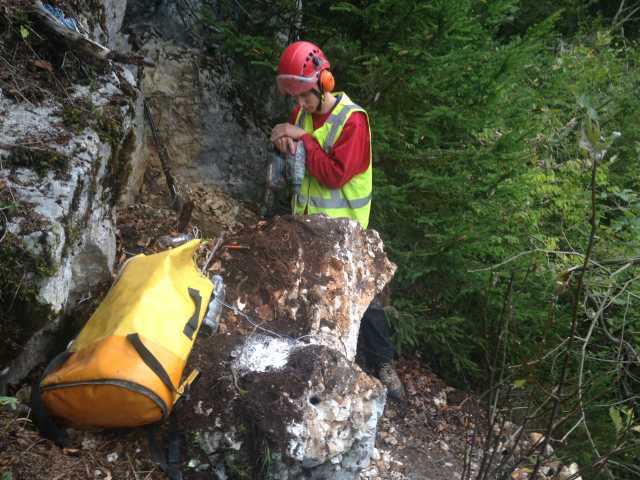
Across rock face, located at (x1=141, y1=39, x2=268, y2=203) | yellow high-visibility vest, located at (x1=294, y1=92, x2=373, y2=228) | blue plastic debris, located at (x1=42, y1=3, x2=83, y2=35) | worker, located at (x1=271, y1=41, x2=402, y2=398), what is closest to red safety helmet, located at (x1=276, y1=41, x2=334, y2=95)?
worker, located at (x1=271, y1=41, x2=402, y2=398)

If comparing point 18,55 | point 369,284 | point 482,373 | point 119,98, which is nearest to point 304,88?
point 119,98

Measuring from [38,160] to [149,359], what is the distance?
125 centimetres

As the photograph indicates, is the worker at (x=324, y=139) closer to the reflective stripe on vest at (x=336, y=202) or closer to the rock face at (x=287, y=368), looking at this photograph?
the reflective stripe on vest at (x=336, y=202)

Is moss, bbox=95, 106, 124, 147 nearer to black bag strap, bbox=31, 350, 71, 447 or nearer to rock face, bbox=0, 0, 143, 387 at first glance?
rock face, bbox=0, 0, 143, 387

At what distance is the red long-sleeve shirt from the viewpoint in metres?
3.81

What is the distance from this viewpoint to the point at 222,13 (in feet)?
17.1

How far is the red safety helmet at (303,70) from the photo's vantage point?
3732 millimetres

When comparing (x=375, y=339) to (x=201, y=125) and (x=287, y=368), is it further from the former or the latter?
(x=201, y=125)

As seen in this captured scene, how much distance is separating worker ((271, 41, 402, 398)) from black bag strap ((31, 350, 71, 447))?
7.26ft

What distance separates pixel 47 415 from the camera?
7.57 ft

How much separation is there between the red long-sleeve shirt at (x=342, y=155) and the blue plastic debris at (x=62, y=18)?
1.73 metres

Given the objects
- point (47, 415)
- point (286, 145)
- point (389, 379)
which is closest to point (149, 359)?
point (47, 415)

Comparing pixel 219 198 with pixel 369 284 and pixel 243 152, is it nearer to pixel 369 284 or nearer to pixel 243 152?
pixel 243 152

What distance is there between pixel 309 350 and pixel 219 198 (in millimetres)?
2903
